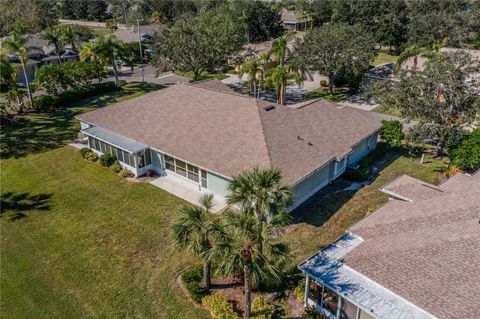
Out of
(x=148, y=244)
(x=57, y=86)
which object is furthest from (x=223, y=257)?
(x=57, y=86)

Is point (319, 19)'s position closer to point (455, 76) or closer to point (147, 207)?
point (455, 76)

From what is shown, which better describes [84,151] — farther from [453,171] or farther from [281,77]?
[453,171]

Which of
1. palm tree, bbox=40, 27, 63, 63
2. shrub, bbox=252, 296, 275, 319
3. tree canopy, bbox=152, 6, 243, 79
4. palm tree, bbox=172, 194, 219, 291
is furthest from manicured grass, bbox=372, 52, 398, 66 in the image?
palm tree, bbox=172, 194, 219, 291

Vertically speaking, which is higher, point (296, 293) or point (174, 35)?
point (174, 35)

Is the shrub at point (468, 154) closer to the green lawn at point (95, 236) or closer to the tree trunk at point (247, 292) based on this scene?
the green lawn at point (95, 236)

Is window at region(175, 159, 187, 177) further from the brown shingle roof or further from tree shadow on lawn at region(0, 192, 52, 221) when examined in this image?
the brown shingle roof
